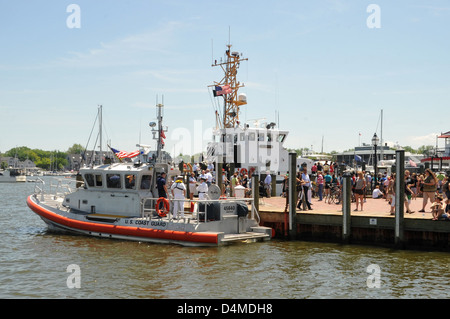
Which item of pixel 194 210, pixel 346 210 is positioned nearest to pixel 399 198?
pixel 346 210

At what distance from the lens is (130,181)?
16734 mm

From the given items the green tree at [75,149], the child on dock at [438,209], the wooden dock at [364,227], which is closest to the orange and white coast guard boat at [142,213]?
the wooden dock at [364,227]

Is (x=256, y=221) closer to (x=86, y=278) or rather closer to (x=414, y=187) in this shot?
(x=86, y=278)

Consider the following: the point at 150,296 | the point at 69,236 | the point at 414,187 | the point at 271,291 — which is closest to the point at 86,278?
the point at 150,296

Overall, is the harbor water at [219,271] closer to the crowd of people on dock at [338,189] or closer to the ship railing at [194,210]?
the ship railing at [194,210]

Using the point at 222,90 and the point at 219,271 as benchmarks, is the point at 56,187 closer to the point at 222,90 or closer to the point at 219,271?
the point at 219,271

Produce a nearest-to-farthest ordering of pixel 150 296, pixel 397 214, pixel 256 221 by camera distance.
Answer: pixel 150 296 → pixel 397 214 → pixel 256 221

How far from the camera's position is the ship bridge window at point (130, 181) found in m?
16.7

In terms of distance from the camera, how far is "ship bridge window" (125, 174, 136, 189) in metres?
16.7

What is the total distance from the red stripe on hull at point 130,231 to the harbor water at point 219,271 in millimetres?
335

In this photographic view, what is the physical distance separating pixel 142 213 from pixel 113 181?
5.58 ft

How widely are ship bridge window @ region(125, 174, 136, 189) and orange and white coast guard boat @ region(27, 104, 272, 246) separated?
36 mm

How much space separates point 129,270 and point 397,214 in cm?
801
